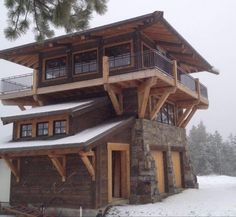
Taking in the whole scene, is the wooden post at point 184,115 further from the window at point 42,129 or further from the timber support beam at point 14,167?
the timber support beam at point 14,167

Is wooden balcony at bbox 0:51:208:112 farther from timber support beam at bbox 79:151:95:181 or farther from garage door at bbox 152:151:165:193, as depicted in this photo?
timber support beam at bbox 79:151:95:181

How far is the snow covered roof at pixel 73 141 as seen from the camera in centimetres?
1278

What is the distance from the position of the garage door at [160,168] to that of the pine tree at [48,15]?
10113 mm

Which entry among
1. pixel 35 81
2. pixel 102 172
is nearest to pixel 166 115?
pixel 102 172

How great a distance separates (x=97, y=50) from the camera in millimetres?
17516

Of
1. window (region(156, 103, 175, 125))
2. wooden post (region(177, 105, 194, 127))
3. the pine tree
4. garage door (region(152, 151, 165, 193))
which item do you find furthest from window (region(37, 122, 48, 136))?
wooden post (region(177, 105, 194, 127))

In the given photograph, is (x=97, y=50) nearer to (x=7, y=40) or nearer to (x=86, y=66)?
(x=86, y=66)

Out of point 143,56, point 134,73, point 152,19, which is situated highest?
point 152,19

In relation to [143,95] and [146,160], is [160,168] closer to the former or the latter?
[146,160]

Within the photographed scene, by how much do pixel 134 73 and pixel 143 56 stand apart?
5.49ft

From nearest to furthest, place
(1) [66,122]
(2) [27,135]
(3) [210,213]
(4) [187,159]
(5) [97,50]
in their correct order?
(3) [210,213] → (1) [66,122] → (2) [27,135] → (5) [97,50] → (4) [187,159]

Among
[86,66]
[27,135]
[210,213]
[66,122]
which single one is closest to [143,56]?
[86,66]

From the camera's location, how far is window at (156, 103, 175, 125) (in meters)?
18.8

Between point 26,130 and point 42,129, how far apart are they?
1.00 meters
